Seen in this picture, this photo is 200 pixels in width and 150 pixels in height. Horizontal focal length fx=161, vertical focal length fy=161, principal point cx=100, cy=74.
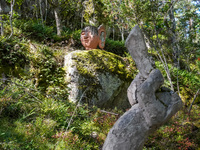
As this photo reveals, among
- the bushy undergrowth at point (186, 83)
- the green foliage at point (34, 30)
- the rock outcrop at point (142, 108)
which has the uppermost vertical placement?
the green foliage at point (34, 30)

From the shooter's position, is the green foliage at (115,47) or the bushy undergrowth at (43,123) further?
the green foliage at (115,47)

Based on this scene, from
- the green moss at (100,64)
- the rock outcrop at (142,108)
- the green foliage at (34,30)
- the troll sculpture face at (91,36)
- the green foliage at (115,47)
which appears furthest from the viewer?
the green foliage at (115,47)

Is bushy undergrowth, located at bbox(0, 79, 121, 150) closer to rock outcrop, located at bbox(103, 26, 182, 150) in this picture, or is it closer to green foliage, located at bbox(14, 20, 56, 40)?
rock outcrop, located at bbox(103, 26, 182, 150)

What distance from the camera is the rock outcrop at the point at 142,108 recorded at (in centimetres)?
185

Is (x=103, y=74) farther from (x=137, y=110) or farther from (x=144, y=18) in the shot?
(x=137, y=110)

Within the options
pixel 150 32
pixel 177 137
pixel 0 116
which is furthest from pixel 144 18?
pixel 0 116

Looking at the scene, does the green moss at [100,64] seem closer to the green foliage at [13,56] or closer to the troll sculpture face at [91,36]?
the troll sculpture face at [91,36]

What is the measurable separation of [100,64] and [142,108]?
3.45m

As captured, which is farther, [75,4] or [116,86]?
[75,4]

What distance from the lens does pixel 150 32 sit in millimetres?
6078

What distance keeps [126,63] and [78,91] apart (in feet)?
8.53

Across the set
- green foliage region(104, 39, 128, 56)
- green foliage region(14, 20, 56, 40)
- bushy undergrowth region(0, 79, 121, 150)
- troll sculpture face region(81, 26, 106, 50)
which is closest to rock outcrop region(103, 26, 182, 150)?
bushy undergrowth region(0, 79, 121, 150)

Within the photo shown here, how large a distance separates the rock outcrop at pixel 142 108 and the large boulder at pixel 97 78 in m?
2.51

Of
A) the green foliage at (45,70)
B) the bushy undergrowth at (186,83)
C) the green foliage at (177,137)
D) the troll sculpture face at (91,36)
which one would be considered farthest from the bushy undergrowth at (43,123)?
the bushy undergrowth at (186,83)
